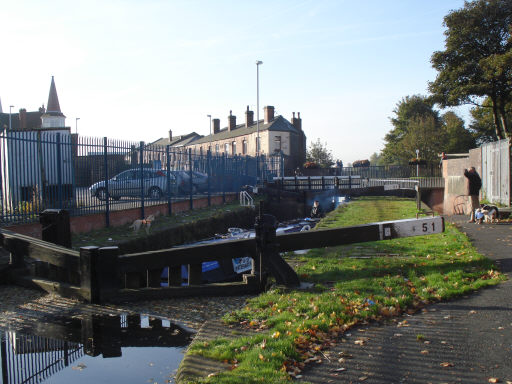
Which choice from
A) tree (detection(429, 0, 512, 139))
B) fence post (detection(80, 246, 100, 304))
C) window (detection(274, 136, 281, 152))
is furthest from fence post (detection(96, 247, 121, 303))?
window (detection(274, 136, 281, 152))

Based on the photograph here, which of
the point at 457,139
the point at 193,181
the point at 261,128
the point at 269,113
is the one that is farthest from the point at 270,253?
the point at 269,113

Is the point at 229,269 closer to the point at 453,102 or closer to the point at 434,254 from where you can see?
the point at 434,254

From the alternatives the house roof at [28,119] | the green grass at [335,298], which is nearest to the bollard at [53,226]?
the green grass at [335,298]

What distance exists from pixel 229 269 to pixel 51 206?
4.90 metres

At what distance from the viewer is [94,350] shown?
16.1ft

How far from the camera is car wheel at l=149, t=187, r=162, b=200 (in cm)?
1532

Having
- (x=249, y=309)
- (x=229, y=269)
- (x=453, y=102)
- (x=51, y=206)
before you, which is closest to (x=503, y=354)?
(x=249, y=309)

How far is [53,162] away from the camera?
11.0m

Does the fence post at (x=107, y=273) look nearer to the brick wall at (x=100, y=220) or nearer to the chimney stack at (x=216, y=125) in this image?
the brick wall at (x=100, y=220)

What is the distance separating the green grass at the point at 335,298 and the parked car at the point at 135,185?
6.37m

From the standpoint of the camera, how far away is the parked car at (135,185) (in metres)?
12.8

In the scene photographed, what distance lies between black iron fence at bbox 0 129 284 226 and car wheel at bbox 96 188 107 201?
3cm

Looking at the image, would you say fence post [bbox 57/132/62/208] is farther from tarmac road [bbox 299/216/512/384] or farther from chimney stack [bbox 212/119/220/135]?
chimney stack [bbox 212/119/220/135]

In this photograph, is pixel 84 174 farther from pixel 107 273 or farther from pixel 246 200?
pixel 246 200
